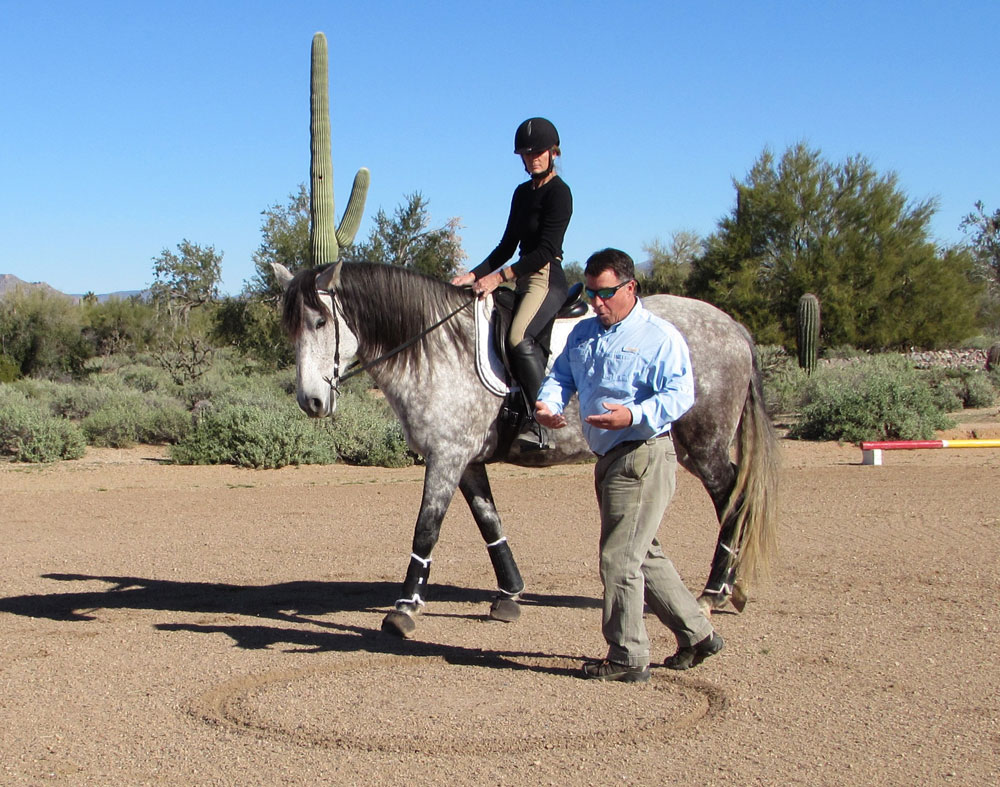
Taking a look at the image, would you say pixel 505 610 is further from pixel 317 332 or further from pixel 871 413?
pixel 871 413

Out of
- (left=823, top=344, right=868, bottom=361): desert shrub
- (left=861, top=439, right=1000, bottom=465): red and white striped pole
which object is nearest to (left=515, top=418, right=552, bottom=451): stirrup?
(left=861, top=439, right=1000, bottom=465): red and white striped pole

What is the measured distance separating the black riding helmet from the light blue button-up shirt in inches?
66.3

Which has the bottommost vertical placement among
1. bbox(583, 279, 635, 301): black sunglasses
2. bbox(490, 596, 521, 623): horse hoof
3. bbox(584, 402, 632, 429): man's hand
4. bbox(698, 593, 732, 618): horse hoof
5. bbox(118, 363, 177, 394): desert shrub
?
bbox(490, 596, 521, 623): horse hoof

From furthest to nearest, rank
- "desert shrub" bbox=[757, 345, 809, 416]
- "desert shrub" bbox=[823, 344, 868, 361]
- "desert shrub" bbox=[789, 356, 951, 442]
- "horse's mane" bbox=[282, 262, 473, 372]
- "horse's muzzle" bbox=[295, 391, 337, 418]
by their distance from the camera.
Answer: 1. "desert shrub" bbox=[823, 344, 868, 361]
2. "desert shrub" bbox=[757, 345, 809, 416]
3. "desert shrub" bbox=[789, 356, 951, 442]
4. "horse's mane" bbox=[282, 262, 473, 372]
5. "horse's muzzle" bbox=[295, 391, 337, 418]

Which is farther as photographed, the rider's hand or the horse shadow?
the rider's hand

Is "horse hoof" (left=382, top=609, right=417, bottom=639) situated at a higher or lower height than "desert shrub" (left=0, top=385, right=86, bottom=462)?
lower

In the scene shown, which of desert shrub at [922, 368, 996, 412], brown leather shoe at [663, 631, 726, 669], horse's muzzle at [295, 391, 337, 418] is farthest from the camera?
desert shrub at [922, 368, 996, 412]

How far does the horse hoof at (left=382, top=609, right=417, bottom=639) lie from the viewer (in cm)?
598

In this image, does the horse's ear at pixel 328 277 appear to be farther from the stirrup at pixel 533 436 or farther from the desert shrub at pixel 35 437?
the desert shrub at pixel 35 437

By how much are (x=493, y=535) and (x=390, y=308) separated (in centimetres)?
154

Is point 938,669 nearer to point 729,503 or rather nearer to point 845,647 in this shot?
point 845,647

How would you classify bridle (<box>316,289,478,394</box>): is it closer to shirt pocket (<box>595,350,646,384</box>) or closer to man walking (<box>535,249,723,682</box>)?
man walking (<box>535,249,723,682</box>)

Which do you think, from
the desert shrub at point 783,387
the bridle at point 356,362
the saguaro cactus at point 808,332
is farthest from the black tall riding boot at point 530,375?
the saguaro cactus at point 808,332

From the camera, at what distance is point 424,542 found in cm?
609
